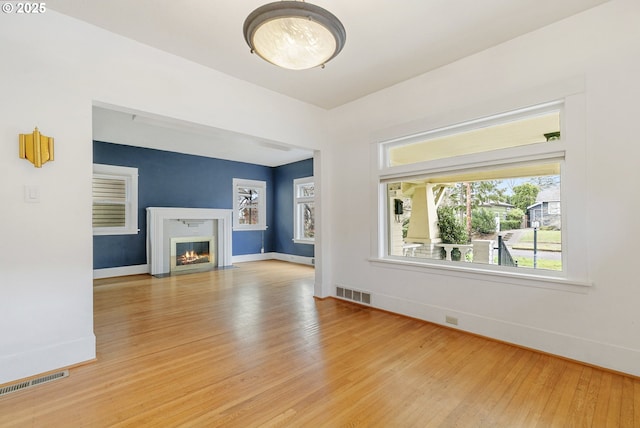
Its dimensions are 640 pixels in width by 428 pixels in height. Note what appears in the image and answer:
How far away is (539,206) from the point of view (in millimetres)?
2764

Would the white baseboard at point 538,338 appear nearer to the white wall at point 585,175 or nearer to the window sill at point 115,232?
the white wall at point 585,175

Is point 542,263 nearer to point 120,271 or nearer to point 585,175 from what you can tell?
point 585,175

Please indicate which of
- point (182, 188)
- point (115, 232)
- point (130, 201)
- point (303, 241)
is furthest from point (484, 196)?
point (115, 232)

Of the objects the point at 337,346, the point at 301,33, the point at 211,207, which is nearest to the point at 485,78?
the point at 301,33

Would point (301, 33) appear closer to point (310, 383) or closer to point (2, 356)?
point (310, 383)

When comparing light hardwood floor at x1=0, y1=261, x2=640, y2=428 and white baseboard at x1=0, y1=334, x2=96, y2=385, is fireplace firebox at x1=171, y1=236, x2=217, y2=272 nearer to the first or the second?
light hardwood floor at x1=0, y1=261, x2=640, y2=428

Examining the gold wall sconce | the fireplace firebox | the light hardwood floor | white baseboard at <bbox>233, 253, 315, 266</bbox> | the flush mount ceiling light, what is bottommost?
the light hardwood floor

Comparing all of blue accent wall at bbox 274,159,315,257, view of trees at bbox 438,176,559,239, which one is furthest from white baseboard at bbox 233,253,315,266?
view of trees at bbox 438,176,559,239

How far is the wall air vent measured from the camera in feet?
13.1

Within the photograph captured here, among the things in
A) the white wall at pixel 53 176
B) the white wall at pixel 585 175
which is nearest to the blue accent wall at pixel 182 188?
the white wall at pixel 53 176

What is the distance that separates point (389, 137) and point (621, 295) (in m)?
2.55

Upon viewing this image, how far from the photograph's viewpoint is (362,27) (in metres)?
2.54

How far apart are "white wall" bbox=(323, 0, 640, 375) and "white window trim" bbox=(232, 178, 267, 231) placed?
527 centimetres

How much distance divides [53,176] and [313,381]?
2.53 metres
